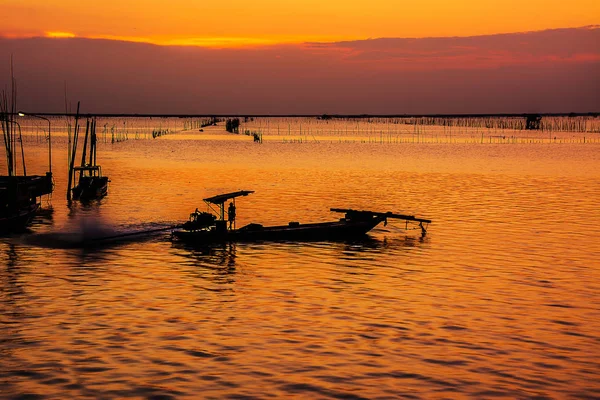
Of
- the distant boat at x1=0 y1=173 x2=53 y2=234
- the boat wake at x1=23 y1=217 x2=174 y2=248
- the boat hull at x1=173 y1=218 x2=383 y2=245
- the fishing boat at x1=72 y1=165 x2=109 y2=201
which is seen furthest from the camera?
the fishing boat at x1=72 y1=165 x2=109 y2=201

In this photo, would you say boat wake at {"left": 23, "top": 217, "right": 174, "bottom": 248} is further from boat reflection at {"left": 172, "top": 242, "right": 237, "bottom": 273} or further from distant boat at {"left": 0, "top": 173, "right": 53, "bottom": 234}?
boat reflection at {"left": 172, "top": 242, "right": 237, "bottom": 273}

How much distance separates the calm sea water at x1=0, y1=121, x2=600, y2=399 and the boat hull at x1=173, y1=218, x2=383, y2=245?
80cm

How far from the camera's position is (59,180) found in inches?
2970

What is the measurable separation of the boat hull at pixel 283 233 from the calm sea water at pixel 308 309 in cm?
80

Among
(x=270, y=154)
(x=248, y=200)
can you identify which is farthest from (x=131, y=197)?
(x=270, y=154)

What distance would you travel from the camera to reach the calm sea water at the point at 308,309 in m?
17.8

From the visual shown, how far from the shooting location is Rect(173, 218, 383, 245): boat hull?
1470 inches

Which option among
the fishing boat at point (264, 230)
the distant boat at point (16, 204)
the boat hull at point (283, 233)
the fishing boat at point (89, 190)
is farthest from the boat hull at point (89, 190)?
the boat hull at point (283, 233)

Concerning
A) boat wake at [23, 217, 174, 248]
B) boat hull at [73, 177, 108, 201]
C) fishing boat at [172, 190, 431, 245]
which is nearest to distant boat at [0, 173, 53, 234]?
boat wake at [23, 217, 174, 248]

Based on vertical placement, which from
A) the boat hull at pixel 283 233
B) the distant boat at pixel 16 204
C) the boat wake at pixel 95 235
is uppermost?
the distant boat at pixel 16 204

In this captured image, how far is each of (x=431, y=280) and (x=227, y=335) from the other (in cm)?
1061

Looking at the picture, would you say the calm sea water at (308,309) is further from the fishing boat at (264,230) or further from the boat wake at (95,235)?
the fishing boat at (264,230)

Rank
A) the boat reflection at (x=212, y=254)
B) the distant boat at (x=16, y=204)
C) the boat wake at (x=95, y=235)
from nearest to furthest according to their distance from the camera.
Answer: the boat reflection at (x=212, y=254) < the boat wake at (x=95, y=235) < the distant boat at (x=16, y=204)

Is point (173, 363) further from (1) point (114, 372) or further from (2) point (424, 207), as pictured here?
(2) point (424, 207)
